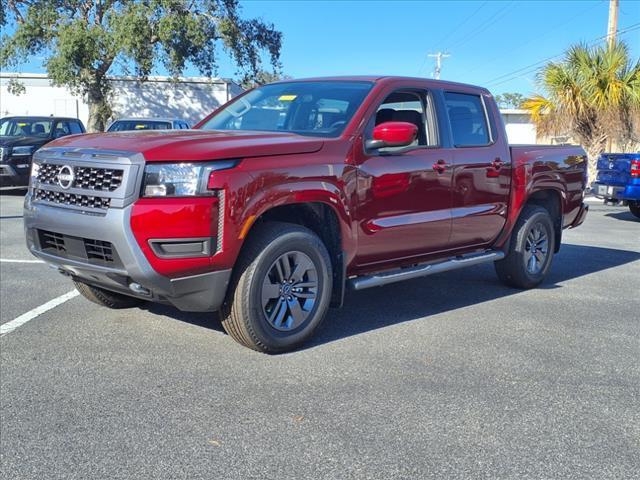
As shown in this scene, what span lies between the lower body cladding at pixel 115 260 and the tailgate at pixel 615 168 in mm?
10828

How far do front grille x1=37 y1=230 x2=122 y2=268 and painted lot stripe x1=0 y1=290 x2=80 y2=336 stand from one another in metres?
0.88

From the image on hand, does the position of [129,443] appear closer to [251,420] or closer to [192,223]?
[251,420]

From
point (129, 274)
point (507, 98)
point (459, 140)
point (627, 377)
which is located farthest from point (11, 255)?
point (507, 98)

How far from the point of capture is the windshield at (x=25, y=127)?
1578 centimetres

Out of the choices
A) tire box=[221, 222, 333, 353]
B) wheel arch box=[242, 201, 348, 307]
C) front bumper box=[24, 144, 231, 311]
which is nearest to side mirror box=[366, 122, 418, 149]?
wheel arch box=[242, 201, 348, 307]

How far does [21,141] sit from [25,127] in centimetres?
115

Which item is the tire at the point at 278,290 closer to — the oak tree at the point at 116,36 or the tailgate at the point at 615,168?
the tailgate at the point at 615,168

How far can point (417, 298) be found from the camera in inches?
247

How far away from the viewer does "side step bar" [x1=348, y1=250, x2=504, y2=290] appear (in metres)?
4.92

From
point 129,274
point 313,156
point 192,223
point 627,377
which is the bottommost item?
point 627,377

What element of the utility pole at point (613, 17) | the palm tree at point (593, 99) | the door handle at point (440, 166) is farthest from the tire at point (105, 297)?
the utility pole at point (613, 17)

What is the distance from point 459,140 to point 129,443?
386 centimetres

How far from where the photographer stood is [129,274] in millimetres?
3945

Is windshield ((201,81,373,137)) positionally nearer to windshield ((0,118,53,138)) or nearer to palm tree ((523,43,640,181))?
windshield ((0,118,53,138))
